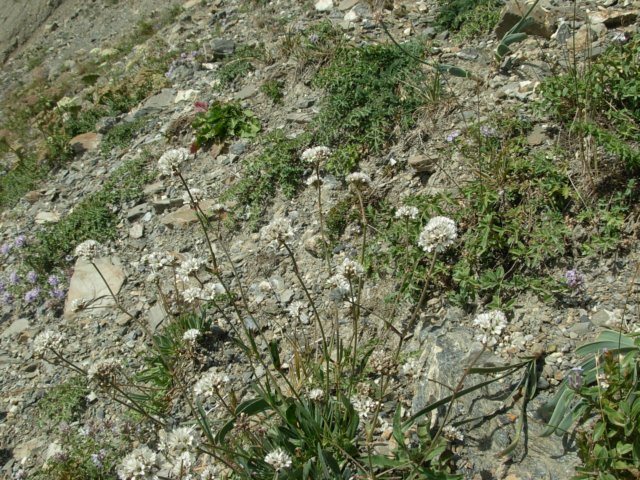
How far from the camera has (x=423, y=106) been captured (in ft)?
18.3

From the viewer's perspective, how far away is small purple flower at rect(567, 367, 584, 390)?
9.23ft

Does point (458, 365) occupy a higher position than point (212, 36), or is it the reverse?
point (212, 36)

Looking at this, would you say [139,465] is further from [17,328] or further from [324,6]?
[324,6]

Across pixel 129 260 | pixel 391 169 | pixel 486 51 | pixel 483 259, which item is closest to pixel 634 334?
pixel 483 259

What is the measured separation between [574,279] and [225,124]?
472cm

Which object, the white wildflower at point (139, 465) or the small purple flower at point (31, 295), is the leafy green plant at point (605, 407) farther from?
the small purple flower at point (31, 295)

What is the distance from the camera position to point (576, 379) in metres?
2.85

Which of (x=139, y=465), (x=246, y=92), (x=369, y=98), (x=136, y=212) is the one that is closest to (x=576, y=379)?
(x=139, y=465)

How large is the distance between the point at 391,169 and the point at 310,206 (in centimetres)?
92

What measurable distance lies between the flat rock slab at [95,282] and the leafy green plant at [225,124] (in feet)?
6.21

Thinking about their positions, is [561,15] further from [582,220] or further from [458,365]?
[458,365]

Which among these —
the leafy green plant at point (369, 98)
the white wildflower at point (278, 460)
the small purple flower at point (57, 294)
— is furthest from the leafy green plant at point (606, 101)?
the small purple flower at point (57, 294)

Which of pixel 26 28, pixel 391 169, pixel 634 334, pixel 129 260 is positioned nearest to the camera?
pixel 634 334

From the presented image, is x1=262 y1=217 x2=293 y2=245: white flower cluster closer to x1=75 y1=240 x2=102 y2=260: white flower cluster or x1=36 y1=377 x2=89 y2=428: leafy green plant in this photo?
x1=75 y1=240 x2=102 y2=260: white flower cluster
